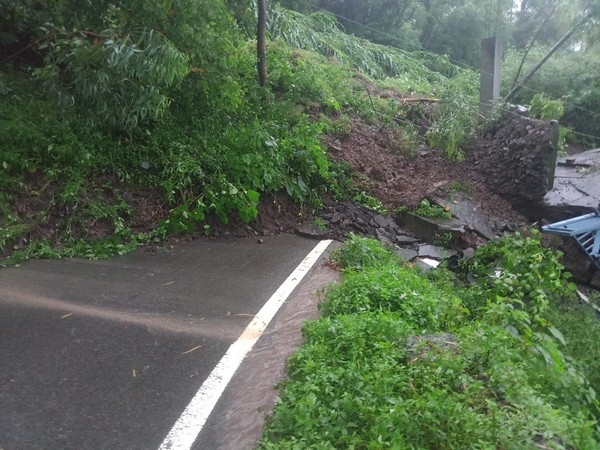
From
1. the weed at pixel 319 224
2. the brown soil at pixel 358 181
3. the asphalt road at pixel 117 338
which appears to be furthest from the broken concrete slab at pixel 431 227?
the asphalt road at pixel 117 338

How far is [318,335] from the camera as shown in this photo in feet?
16.6

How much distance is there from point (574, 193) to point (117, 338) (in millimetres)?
10629

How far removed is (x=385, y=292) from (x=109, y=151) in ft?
15.7

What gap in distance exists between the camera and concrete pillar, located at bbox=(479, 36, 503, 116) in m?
14.5

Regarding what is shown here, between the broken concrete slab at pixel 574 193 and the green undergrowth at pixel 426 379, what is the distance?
22.4 feet

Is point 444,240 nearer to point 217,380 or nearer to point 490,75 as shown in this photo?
point 490,75

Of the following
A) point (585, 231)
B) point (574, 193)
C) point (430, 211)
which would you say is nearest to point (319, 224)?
point (430, 211)

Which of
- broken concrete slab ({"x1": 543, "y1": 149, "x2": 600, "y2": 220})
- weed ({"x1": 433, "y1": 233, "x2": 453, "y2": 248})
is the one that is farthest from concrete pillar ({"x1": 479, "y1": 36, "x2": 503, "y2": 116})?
weed ({"x1": 433, "y1": 233, "x2": 453, "y2": 248})

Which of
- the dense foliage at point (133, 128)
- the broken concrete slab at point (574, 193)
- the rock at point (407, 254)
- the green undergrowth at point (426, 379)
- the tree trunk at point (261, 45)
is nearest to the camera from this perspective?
the green undergrowth at point (426, 379)

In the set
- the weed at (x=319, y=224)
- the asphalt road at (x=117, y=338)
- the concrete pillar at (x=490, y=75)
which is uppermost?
the concrete pillar at (x=490, y=75)

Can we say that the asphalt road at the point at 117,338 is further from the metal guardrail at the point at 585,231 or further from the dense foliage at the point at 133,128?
the metal guardrail at the point at 585,231

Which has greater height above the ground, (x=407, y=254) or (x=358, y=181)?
(x=358, y=181)

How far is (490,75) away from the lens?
1458cm

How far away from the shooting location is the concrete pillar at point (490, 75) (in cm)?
1445
